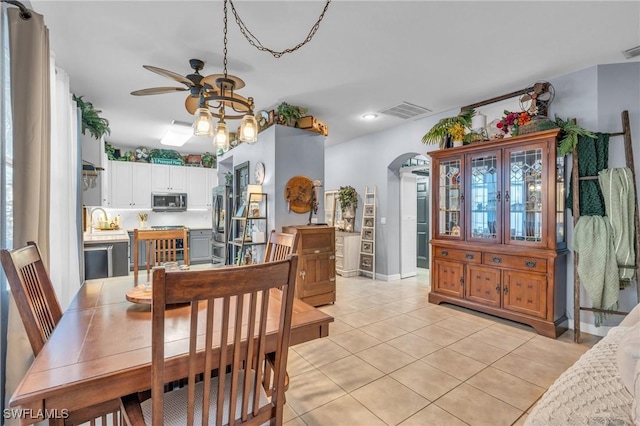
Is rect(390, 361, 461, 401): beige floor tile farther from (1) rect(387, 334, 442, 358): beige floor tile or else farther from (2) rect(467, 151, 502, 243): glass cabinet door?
(2) rect(467, 151, 502, 243): glass cabinet door

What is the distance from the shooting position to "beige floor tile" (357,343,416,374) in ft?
8.39

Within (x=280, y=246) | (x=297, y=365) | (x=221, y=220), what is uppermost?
(x=221, y=220)

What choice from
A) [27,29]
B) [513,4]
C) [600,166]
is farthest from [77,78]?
[600,166]

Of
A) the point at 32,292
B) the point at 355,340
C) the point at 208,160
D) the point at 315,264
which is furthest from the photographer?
the point at 208,160

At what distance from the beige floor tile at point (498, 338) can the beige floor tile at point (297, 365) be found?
1769 mm

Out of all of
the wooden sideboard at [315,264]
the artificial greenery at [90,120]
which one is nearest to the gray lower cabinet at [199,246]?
the artificial greenery at [90,120]

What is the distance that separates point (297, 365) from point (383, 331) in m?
1.11

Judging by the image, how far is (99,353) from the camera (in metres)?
1.13

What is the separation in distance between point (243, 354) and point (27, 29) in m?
2.11

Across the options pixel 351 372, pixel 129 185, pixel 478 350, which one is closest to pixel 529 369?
pixel 478 350

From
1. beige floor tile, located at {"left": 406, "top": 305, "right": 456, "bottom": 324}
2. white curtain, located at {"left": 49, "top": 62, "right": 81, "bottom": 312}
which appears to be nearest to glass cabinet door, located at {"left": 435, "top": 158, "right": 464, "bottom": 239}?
beige floor tile, located at {"left": 406, "top": 305, "right": 456, "bottom": 324}

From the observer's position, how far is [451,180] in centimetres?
409

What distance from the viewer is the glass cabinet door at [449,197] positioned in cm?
395

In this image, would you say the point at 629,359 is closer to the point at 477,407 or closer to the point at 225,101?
the point at 477,407
